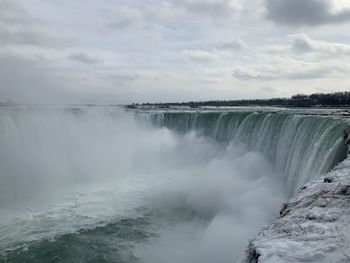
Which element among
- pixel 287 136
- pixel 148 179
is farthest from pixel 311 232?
pixel 148 179

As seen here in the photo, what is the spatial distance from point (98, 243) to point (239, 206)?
6278mm

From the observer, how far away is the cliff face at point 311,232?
529 cm

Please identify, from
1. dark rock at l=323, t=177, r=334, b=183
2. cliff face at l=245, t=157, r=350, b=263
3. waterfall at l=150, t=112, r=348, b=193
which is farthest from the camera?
waterfall at l=150, t=112, r=348, b=193

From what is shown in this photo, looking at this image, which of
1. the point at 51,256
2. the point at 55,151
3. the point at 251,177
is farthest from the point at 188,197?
the point at 55,151

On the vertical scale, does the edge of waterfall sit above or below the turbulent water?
above

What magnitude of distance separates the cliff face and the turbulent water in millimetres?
5274

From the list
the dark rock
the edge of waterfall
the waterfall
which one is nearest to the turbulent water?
the waterfall

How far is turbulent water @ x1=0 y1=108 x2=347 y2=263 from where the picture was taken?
14109mm

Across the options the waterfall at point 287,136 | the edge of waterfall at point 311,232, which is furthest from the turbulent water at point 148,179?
the edge of waterfall at point 311,232

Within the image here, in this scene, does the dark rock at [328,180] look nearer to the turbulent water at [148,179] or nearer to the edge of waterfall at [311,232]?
the edge of waterfall at [311,232]

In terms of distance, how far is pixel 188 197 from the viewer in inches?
841

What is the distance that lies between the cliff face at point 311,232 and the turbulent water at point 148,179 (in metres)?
5.27

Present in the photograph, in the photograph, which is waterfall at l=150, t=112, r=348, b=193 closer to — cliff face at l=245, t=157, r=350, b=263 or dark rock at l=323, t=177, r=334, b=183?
dark rock at l=323, t=177, r=334, b=183

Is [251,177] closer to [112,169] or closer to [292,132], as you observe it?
[292,132]
